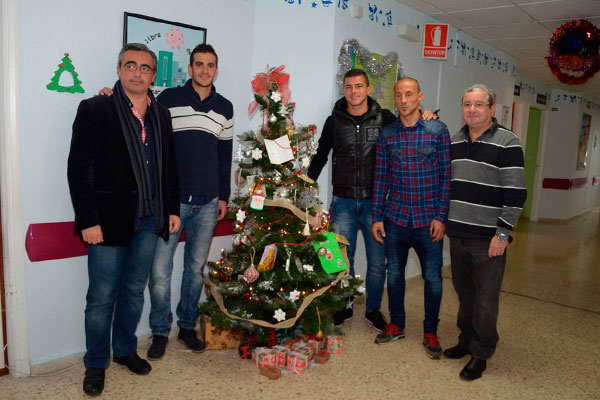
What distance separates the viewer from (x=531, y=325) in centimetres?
349

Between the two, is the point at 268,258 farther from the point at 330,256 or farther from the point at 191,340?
the point at 191,340

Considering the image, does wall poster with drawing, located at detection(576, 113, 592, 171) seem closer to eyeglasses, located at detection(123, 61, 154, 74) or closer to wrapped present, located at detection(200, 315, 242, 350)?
wrapped present, located at detection(200, 315, 242, 350)

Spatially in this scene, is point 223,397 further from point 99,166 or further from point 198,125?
point 198,125

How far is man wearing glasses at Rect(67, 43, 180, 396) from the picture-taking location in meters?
2.18

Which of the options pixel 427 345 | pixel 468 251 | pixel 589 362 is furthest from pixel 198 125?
pixel 589 362

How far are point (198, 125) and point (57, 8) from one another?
920 mm

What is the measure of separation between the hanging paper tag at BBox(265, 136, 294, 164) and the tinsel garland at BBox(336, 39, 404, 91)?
100cm

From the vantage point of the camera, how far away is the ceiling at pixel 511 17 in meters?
4.05

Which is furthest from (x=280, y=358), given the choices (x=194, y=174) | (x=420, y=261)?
(x=194, y=174)

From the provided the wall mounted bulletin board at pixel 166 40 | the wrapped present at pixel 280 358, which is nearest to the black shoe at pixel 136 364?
the wrapped present at pixel 280 358

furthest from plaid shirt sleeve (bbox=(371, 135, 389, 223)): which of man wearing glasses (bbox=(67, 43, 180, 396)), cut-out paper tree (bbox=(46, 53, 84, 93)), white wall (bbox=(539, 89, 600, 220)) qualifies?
white wall (bbox=(539, 89, 600, 220))

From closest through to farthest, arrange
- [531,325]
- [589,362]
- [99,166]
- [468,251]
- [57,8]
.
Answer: [99,166]
[57,8]
[468,251]
[589,362]
[531,325]

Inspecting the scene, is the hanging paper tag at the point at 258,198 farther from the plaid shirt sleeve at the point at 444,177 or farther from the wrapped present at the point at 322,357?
the plaid shirt sleeve at the point at 444,177

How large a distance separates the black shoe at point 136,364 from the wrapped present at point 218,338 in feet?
1.32
